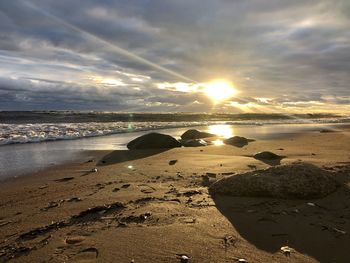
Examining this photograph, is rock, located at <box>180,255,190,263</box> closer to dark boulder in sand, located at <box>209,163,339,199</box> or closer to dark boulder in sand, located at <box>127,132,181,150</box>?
dark boulder in sand, located at <box>209,163,339,199</box>

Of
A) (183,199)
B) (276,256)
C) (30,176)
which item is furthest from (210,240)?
(30,176)

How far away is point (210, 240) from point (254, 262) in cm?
58

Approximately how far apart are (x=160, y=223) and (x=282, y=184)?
2.04m

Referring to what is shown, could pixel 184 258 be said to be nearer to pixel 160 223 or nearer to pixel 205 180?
pixel 160 223

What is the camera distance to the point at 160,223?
412 centimetres

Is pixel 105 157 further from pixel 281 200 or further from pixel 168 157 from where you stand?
pixel 281 200

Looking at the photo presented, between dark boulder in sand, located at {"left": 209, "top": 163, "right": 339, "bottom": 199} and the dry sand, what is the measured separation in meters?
0.15

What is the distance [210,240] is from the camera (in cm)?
363

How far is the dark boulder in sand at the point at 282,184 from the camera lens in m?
5.05

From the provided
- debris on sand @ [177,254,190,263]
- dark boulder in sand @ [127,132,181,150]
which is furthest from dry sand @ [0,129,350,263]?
dark boulder in sand @ [127,132,181,150]

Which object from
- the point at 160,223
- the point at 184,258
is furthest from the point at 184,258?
the point at 160,223

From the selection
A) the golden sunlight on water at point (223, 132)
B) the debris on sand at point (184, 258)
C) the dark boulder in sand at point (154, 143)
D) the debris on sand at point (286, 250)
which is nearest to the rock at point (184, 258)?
the debris on sand at point (184, 258)

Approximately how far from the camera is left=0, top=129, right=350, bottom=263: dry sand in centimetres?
337

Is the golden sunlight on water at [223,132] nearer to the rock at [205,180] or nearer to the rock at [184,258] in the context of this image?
the rock at [205,180]
